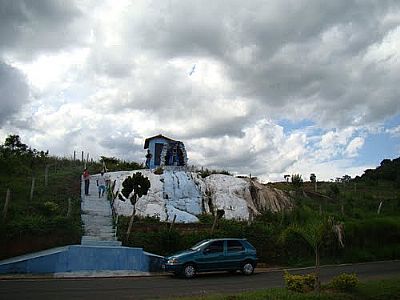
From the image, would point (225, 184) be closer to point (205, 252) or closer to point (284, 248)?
point (284, 248)

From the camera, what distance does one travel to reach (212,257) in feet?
55.9

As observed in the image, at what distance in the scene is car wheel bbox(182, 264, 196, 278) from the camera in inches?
646

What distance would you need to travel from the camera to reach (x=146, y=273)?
711 inches

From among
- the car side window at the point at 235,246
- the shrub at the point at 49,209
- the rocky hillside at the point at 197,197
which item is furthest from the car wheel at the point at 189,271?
the shrub at the point at 49,209

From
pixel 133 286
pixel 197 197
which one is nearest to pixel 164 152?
pixel 197 197

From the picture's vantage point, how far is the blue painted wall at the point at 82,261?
647 inches

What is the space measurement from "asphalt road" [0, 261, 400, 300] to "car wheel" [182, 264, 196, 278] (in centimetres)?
25

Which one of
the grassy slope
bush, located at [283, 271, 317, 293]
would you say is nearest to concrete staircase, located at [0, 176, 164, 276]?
the grassy slope

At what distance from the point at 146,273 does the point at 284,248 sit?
8.20 metres

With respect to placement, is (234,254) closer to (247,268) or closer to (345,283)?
(247,268)

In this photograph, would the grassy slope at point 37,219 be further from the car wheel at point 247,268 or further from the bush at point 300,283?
the bush at point 300,283

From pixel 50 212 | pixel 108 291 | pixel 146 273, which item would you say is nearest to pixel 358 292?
pixel 108 291

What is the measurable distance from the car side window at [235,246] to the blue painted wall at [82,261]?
3240 millimetres

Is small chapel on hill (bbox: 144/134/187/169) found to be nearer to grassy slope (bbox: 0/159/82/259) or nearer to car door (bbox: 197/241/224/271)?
grassy slope (bbox: 0/159/82/259)
